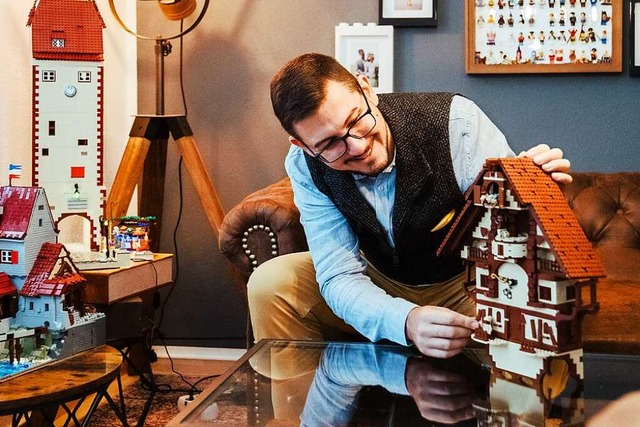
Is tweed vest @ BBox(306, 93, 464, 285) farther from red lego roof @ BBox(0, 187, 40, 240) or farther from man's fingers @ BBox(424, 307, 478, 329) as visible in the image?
red lego roof @ BBox(0, 187, 40, 240)

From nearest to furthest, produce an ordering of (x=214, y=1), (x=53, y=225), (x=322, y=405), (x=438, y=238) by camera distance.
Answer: (x=322, y=405) → (x=438, y=238) → (x=53, y=225) → (x=214, y=1)

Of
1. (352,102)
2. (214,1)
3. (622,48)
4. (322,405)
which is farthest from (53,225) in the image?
(622,48)

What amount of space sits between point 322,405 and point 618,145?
6.44ft

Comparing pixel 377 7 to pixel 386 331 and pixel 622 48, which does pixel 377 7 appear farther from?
pixel 386 331

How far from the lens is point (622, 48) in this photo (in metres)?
2.66

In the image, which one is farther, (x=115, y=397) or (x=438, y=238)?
(x=115, y=397)

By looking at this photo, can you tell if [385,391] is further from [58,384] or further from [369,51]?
[369,51]

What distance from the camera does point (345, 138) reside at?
1451 mm

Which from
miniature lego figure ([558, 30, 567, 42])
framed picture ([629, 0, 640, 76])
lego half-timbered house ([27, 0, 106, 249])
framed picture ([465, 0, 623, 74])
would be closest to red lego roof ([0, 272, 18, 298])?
lego half-timbered house ([27, 0, 106, 249])

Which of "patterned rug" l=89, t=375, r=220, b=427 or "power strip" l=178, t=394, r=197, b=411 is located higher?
"power strip" l=178, t=394, r=197, b=411

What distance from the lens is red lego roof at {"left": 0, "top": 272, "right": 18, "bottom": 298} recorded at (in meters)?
1.73

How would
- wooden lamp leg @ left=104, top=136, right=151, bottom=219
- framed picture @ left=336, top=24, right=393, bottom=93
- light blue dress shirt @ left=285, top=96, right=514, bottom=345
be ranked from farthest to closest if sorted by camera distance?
1. framed picture @ left=336, top=24, right=393, bottom=93
2. wooden lamp leg @ left=104, top=136, right=151, bottom=219
3. light blue dress shirt @ left=285, top=96, right=514, bottom=345

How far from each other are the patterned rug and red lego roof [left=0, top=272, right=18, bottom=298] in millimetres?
635

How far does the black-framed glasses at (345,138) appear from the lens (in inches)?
57.3
